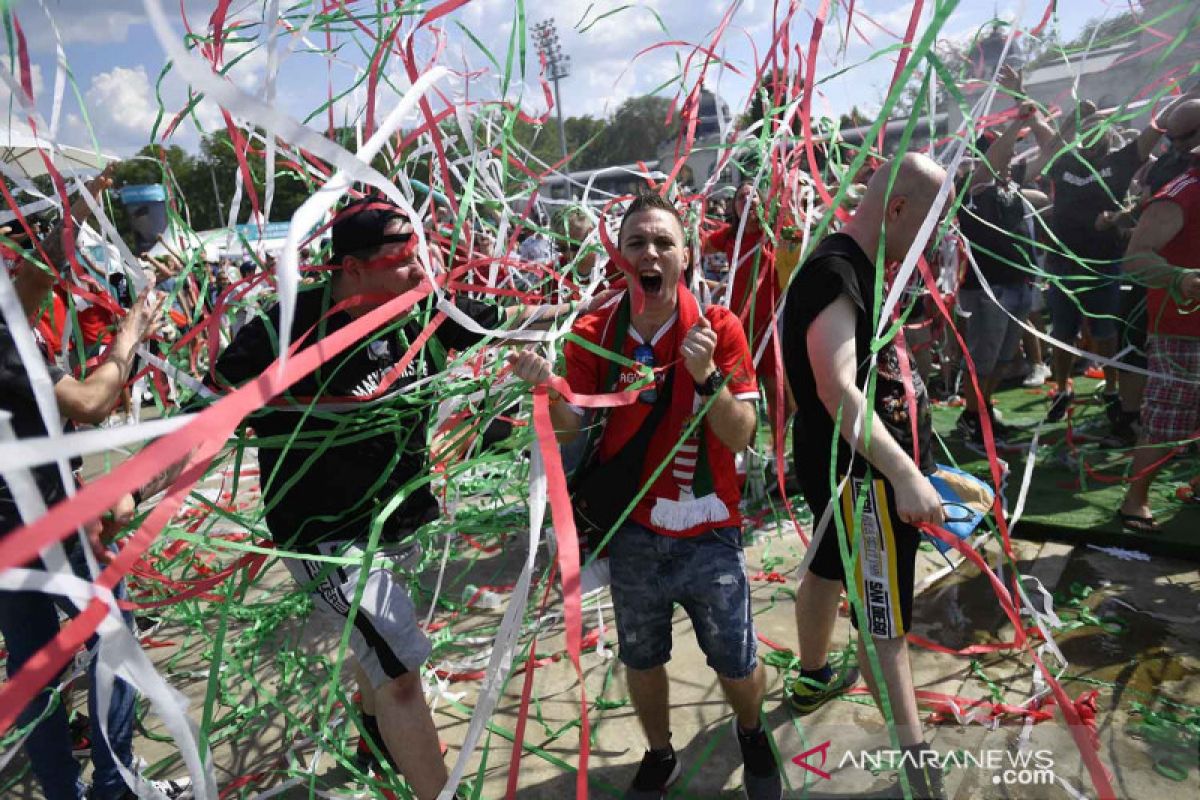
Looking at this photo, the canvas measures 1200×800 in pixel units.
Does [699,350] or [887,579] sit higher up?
[699,350]

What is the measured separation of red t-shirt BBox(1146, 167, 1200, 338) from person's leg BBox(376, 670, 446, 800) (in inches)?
146

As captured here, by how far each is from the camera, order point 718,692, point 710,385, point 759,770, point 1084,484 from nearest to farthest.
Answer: point 710,385 → point 759,770 → point 718,692 → point 1084,484

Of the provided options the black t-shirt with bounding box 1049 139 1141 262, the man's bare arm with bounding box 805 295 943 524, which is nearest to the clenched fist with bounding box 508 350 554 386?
the man's bare arm with bounding box 805 295 943 524

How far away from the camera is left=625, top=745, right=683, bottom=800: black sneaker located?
2.36 m

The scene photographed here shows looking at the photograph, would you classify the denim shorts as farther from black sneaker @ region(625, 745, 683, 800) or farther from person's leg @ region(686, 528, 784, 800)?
black sneaker @ region(625, 745, 683, 800)

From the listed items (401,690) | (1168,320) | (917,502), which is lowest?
(401,690)

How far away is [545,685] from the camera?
3100 millimetres

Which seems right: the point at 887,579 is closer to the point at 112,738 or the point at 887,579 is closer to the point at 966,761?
the point at 966,761

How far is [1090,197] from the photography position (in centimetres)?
531

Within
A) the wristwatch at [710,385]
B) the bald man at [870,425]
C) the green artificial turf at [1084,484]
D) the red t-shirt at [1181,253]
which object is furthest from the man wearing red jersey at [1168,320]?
the wristwatch at [710,385]

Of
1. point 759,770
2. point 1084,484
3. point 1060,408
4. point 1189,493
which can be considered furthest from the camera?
point 1060,408

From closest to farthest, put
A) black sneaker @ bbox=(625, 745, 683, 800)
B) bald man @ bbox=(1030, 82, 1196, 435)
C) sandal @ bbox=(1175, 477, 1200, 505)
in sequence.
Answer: black sneaker @ bbox=(625, 745, 683, 800)
sandal @ bbox=(1175, 477, 1200, 505)
bald man @ bbox=(1030, 82, 1196, 435)

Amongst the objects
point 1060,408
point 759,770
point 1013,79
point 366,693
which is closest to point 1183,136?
point 1013,79

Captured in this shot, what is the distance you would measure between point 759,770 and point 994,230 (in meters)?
4.07
